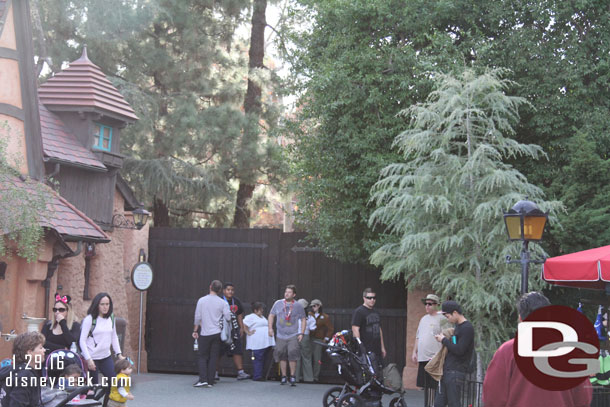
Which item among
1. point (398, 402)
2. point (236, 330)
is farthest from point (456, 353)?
point (236, 330)

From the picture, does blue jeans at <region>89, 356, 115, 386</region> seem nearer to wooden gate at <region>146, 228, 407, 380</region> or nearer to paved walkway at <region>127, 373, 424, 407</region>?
paved walkway at <region>127, 373, 424, 407</region>

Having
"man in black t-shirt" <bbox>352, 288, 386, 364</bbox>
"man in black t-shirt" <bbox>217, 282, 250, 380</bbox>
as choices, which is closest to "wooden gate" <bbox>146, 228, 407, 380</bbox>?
"man in black t-shirt" <bbox>217, 282, 250, 380</bbox>

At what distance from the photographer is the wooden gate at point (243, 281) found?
1600cm

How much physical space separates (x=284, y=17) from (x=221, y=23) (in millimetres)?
2381

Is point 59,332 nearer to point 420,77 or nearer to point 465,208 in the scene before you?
point 465,208

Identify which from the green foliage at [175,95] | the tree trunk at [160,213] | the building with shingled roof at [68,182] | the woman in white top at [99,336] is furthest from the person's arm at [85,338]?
the tree trunk at [160,213]

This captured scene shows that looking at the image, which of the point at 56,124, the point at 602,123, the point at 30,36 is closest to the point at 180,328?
the point at 56,124

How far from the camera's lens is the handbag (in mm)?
14469

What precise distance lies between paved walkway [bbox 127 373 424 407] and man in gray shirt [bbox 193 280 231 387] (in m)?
0.34

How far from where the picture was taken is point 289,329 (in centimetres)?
1475

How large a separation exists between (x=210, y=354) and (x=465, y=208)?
18.7 feet

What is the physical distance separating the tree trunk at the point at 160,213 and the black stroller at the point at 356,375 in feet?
42.5

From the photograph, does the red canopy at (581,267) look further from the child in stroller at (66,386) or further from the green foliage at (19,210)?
the green foliage at (19,210)

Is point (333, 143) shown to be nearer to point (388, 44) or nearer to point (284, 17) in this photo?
point (388, 44)
